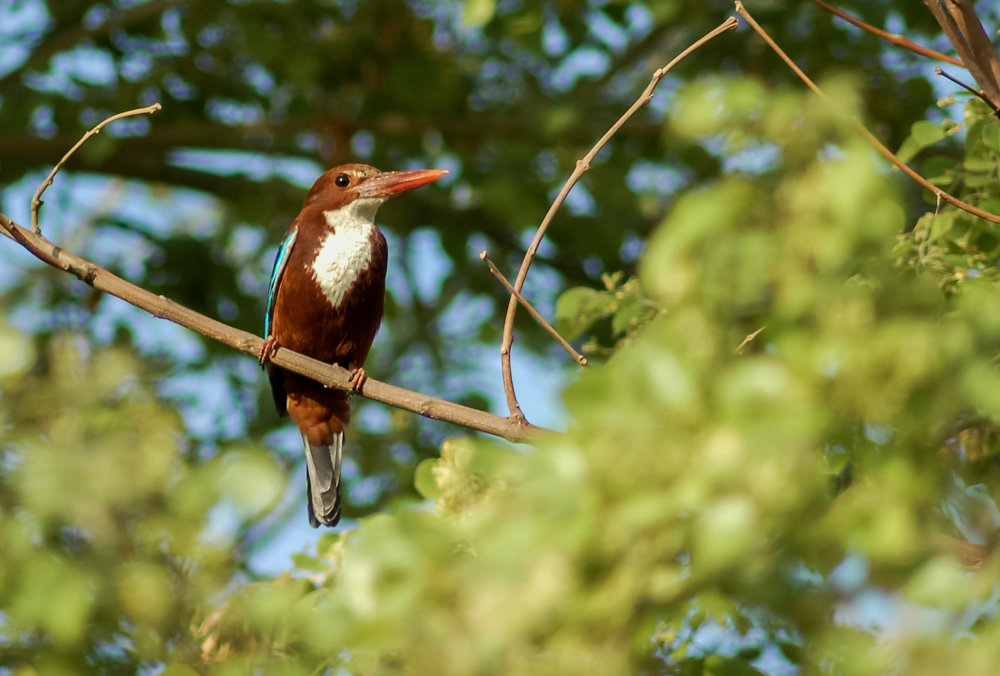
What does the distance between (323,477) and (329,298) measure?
32.2 inches

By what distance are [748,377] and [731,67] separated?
13.5ft

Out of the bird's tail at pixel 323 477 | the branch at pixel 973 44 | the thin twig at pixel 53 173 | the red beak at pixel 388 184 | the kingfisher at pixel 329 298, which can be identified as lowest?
the thin twig at pixel 53 173

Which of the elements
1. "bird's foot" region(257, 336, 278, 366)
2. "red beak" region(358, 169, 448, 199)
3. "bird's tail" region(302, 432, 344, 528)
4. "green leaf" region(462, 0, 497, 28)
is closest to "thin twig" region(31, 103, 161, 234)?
"bird's foot" region(257, 336, 278, 366)

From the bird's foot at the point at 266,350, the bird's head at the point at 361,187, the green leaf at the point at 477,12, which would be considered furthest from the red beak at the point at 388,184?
the bird's foot at the point at 266,350

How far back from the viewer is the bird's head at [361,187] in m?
4.34

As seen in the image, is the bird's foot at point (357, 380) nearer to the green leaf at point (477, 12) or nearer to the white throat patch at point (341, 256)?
the white throat patch at point (341, 256)

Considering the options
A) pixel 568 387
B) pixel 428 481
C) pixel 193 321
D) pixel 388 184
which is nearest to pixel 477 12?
pixel 388 184

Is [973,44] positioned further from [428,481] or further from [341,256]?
[341,256]

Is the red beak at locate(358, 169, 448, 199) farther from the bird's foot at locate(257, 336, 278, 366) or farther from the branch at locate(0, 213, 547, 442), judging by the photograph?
the branch at locate(0, 213, 547, 442)

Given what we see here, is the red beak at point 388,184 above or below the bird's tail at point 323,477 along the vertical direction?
above

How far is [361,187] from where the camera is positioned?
438cm

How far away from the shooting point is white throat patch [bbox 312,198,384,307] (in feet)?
13.5

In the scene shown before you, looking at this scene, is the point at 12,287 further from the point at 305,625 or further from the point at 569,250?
the point at 305,625

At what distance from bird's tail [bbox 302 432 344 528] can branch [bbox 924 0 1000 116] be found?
2.85 m
